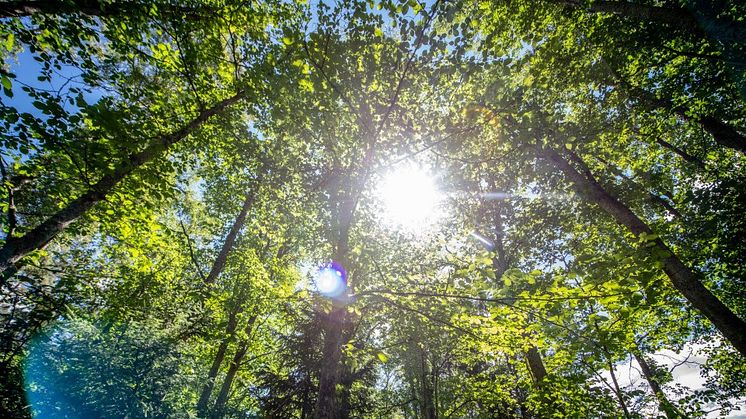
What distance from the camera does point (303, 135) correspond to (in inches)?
257

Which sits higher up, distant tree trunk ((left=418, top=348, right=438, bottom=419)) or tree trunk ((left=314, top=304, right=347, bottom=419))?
distant tree trunk ((left=418, top=348, right=438, bottom=419))

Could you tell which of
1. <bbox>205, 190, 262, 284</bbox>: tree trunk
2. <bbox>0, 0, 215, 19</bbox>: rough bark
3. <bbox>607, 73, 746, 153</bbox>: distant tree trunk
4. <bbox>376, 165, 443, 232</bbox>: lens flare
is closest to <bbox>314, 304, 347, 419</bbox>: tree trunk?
<bbox>376, 165, 443, 232</bbox>: lens flare

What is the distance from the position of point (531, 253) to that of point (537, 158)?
13.5 feet

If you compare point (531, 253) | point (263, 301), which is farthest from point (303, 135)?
point (531, 253)

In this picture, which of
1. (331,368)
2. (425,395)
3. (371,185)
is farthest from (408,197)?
(425,395)

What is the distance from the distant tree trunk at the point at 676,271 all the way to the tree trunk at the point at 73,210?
8834 millimetres

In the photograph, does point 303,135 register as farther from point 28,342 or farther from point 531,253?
point 531,253

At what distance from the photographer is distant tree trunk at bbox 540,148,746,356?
18.3ft

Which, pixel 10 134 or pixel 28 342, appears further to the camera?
pixel 28 342

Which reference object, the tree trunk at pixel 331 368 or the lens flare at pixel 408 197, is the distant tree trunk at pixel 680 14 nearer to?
the lens flare at pixel 408 197

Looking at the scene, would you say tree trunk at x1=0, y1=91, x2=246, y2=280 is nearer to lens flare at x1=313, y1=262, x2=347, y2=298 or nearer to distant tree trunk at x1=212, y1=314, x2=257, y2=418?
lens flare at x1=313, y1=262, x2=347, y2=298

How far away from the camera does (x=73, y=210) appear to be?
5621 millimetres

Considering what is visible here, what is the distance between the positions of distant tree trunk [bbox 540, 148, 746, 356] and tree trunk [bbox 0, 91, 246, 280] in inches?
348

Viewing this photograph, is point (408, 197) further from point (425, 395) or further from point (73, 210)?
point (425, 395)
